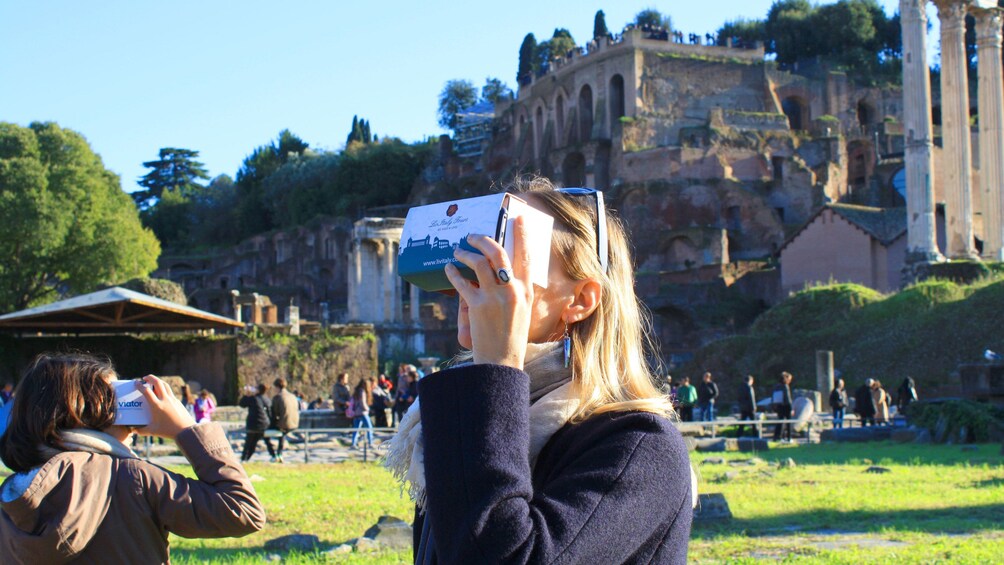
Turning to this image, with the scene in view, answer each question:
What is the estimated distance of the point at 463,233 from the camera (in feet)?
7.54

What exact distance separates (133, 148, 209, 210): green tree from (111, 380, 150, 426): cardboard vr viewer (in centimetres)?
9679

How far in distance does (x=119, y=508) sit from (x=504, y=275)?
64.6 inches

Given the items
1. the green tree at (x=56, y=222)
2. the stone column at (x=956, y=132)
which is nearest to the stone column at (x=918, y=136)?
the stone column at (x=956, y=132)

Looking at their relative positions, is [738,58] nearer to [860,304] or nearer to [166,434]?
[860,304]

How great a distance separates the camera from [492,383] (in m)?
2.19

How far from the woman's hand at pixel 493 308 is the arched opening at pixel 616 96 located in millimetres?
68822

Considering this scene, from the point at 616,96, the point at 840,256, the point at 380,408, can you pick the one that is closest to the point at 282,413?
the point at 380,408

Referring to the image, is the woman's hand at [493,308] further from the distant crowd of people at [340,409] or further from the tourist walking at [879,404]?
the tourist walking at [879,404]

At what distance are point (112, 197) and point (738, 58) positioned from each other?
43.0 meters

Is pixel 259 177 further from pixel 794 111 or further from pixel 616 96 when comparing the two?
pixel 794 111

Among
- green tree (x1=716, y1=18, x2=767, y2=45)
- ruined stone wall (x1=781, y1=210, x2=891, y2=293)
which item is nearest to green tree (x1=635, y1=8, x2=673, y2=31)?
green tree (x1=716, y1=18, x2=767, y2=45)

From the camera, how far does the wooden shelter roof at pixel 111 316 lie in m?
23.3

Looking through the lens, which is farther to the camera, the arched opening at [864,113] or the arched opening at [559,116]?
the arched opening at [864,113]

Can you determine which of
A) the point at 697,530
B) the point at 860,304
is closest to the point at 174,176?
the point at 860,304
